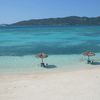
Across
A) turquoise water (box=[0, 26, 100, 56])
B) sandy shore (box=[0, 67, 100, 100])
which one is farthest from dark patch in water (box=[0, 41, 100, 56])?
sandy shore (box=[0, 67, 100, 100])

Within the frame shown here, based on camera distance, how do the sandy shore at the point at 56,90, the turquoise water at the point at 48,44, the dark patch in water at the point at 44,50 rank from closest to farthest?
the sandy shore at the point at 56,90 → the dark patch in water at the point at 44,50 → the turquoise water at the point at 48,44

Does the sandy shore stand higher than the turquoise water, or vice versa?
the turquoise water

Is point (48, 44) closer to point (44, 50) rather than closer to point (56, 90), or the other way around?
Result: point (44, 50)

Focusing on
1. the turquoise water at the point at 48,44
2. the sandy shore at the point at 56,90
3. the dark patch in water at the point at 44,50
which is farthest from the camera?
the turquoise water at the point at 48,44

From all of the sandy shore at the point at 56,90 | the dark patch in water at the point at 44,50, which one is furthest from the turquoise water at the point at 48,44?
the sandy shore at the point at 56,90

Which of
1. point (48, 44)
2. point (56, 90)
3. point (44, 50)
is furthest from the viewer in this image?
point (48, 44)

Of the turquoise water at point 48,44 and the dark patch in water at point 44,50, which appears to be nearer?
the dark patch in water at point 44,50

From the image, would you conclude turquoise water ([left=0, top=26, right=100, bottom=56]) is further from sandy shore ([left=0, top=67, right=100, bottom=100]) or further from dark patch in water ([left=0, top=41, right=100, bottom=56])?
sandy shore ([left=0, top=67, right=100, bottom=100])

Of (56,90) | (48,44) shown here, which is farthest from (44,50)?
(56,90)

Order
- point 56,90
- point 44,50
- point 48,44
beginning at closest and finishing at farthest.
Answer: point 56,90 < point 44,50 < point 48,44

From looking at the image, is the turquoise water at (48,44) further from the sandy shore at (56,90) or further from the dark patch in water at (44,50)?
the sandy shore at (56,90)

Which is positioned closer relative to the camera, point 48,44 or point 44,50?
point 44,50

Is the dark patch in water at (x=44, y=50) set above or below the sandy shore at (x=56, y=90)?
above

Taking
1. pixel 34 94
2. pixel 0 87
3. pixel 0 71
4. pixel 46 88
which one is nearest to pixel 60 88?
pixel 46 88
